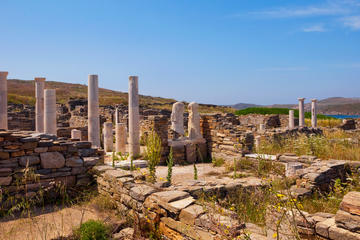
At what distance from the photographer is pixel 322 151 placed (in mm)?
9539

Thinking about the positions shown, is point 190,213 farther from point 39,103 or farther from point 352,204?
point 39,103

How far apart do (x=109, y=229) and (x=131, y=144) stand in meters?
7.83

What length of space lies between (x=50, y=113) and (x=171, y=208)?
1024 centimetres

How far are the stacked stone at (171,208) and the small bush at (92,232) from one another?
550mm

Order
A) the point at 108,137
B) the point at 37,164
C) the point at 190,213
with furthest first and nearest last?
1. the point at 108,137
2. the point at 37,164
3. the point at 190,213

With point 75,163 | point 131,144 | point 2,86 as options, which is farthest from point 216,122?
point 2,86

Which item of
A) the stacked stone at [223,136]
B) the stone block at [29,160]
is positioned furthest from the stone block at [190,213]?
the stacked stone at [223,136]

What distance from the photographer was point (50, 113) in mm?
12227

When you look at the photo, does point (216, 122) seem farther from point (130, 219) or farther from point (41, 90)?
point (41, 90)

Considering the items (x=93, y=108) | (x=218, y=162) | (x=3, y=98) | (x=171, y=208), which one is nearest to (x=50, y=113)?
(x=93, y=108)

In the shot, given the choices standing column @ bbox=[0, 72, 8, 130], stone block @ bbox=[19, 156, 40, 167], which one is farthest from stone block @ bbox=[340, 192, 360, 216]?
standing column @ bbox=[0, 72, 8, 130]

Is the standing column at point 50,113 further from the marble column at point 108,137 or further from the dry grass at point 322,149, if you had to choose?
the dry grass at point 322,149

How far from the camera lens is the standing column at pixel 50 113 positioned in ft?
39.6

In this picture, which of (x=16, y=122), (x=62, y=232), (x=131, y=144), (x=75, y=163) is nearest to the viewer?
(x=62, y=232)
